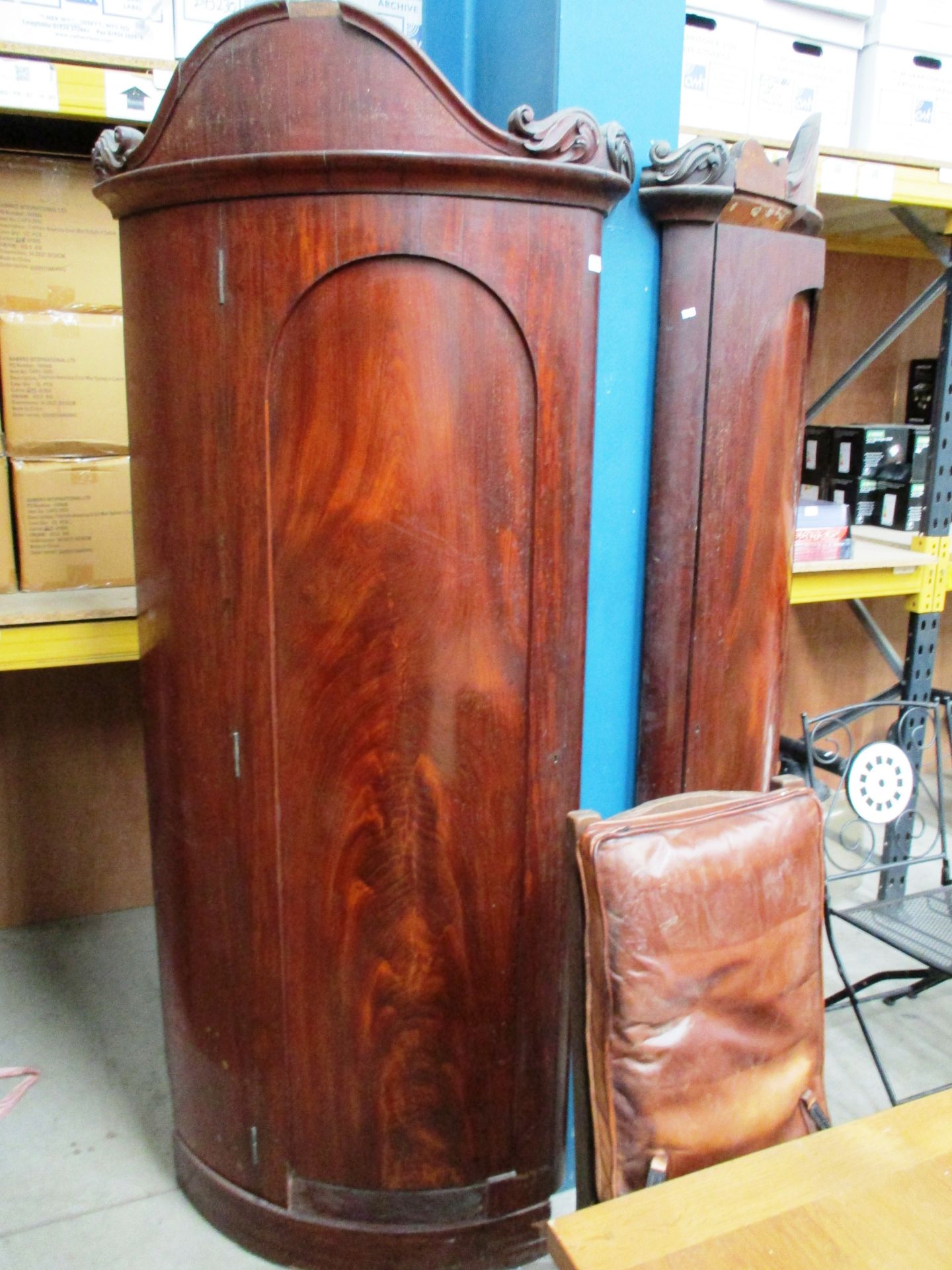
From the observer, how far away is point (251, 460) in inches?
52.6

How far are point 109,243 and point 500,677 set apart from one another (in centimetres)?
126

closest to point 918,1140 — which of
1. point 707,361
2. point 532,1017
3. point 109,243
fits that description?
point 532,1017

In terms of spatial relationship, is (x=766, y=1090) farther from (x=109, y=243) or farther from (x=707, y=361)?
(x=109, y=243)

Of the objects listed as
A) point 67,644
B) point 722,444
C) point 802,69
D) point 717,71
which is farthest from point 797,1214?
point 802,69

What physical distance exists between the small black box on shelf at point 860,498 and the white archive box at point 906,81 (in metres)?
0.86

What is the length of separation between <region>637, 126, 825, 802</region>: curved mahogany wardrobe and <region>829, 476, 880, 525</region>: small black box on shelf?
131cm

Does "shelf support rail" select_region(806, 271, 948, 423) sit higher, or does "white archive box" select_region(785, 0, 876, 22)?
"white archive box" select_region(785, 0, 876, 22)

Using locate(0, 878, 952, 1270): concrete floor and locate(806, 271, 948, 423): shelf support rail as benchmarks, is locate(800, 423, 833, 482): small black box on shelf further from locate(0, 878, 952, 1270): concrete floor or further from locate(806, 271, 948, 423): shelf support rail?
locate(0, 878, 952, 1270): concrete floor

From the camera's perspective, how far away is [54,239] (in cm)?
198

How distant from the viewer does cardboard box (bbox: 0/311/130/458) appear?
6.46 ft

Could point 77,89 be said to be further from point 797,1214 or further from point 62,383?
point 797,1214

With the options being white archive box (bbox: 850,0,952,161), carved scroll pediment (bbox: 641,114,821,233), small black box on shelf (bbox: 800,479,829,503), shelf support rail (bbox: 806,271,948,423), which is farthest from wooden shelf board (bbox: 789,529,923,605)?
carved scroll pediment (bbox: 641,114,821,233)

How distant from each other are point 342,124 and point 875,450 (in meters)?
2.06

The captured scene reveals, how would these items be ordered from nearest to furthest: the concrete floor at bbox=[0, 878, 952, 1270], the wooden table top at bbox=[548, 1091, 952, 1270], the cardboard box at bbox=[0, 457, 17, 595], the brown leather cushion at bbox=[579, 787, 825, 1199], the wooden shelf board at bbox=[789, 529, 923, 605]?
1. the wooden table top at bbox=[548, 1091, 952, 1270]
2. the brown leather cushion at bbox=[579, 787, 825, 1199]
3. the concrete floor at bbox=[0, 878, 952, 1270]
4. the cardboard box at bbox=[0, 457, 17, 595]
5. the wooden shelf board at bbox=[789, 529, 923, 605]
